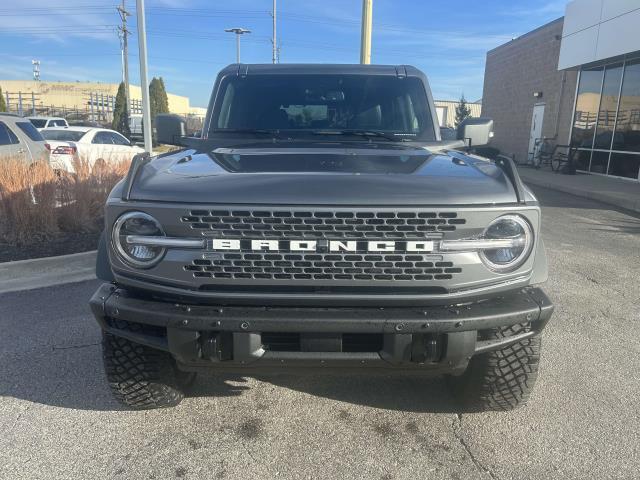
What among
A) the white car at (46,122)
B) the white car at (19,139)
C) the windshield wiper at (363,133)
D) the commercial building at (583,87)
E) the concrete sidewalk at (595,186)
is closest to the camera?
the windshield wiper at (363,133)

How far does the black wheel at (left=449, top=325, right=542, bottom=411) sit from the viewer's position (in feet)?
8.77

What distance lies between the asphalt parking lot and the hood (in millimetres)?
1264

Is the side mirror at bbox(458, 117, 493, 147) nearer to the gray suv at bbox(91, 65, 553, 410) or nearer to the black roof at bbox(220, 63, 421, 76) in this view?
the black roof at bbox(220, 63, 421, 76)

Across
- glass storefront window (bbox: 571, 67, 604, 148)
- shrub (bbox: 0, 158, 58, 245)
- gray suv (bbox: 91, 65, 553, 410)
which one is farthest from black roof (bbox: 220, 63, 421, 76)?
glass storefront window (bbox: 571, 67, 604, 148)

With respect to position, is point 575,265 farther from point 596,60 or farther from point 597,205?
point 596,60

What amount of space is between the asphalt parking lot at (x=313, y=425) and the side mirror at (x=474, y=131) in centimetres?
161

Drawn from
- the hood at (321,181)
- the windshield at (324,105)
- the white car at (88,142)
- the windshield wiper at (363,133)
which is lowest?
the white car at (88,142)

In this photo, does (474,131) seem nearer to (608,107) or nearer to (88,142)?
(88,142)

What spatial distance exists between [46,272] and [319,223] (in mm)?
4368

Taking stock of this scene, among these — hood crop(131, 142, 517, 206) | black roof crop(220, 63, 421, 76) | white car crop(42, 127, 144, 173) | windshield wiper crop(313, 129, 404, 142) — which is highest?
black roof crop(220, 63, 421, 76)

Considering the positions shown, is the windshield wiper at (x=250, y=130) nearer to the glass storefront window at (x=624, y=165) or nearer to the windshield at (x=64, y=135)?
the windshield at (x=64, y=135)

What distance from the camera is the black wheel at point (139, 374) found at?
2.65 meters

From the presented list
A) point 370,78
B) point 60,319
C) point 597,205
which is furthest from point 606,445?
point 597,205

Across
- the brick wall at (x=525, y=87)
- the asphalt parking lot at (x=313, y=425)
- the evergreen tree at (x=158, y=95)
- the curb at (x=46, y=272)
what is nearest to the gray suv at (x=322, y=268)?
the asphalt parking lot at (x=313, y=425)
